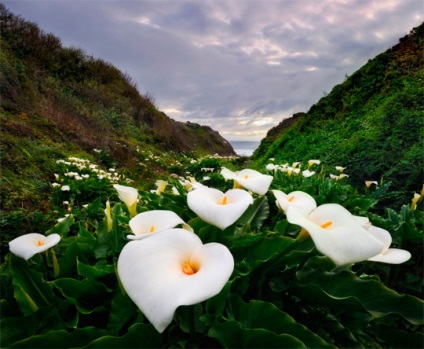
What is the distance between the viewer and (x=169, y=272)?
2.43 feet

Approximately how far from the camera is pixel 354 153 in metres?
4.35

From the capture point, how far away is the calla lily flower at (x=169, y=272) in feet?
2.16

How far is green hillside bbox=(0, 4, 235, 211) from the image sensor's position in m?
4.80

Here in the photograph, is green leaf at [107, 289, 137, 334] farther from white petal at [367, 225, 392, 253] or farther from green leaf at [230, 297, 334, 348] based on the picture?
white petal at [367, 225, 392, 253]

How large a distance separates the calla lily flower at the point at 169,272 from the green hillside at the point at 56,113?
3.69 metres

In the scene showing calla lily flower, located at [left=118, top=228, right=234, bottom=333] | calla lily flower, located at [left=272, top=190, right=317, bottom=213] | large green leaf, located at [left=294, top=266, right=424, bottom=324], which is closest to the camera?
calla lily flower, located at [left=118, top=228, right=234, bottom=333]

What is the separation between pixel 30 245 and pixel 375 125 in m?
4.97

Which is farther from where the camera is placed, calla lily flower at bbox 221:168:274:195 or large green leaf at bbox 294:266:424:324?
calla lily flower at bbox 221:168:274:195

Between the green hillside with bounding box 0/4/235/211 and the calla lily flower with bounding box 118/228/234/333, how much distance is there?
12.1ft

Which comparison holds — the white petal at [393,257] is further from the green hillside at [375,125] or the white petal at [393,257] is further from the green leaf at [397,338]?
the green hillside at [375,125]

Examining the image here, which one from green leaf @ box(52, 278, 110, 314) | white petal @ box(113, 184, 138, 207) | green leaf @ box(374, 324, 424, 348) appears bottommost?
green leaf @ box(374, 324, 424, 348)

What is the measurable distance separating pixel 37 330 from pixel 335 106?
8137mm

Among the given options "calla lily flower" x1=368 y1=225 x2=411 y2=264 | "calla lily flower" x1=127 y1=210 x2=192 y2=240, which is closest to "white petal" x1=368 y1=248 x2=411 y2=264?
"calla lily flower" x1=368 y1=225 x2=411 y2=264

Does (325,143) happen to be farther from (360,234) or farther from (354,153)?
(360,234)
